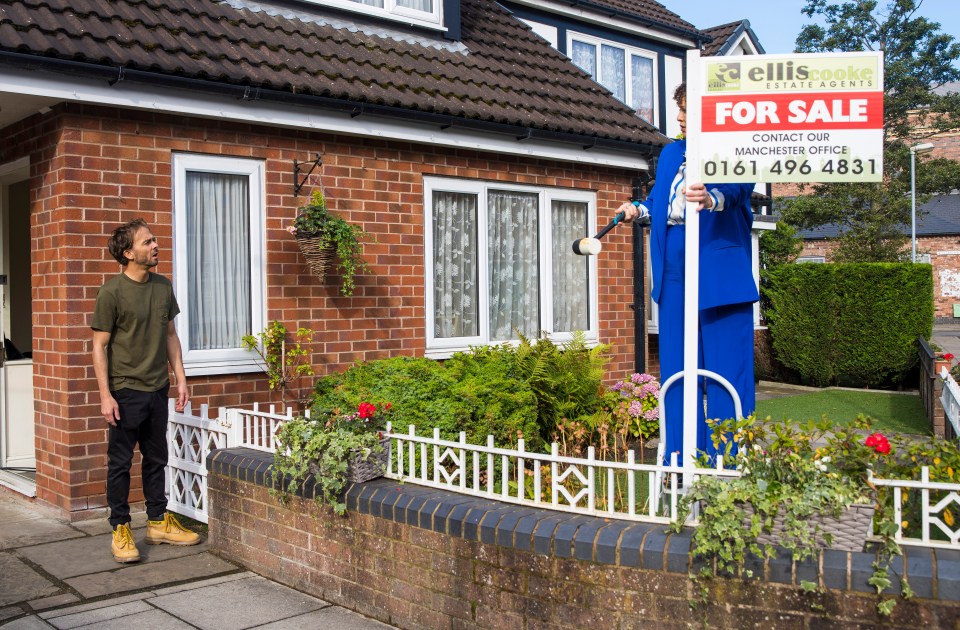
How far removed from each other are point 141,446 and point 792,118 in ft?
14.2

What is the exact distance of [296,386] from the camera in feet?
26.1

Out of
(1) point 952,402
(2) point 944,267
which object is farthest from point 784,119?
(2) point 944,267

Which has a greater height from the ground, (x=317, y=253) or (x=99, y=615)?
(x=317, y=253)

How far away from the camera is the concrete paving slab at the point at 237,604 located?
474cm

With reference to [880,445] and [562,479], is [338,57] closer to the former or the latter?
[562,479]

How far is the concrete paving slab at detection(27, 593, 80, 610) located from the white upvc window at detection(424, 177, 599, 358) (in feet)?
14.6

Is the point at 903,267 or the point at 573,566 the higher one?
the point at 903,267

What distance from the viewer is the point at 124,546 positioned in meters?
5.70

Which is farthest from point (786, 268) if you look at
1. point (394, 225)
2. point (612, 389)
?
point (394, 225)

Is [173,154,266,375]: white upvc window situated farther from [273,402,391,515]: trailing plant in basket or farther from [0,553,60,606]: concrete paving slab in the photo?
[273,402,391,515]: trailing plant in basket

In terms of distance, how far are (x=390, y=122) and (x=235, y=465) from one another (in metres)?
3.79

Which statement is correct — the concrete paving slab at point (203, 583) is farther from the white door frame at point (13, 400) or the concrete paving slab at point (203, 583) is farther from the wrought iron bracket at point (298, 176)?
the wrought iron bracket at point (298, 176)

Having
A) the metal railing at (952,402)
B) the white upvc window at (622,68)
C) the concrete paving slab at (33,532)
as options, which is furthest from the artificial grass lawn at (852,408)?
the concrete paving slab at (33,532)

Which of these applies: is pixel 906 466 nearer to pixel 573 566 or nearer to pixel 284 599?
pixel 573 566
